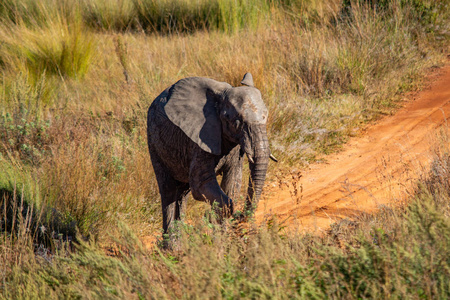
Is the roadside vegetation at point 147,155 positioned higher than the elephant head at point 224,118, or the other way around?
the elephant head at point 224,118

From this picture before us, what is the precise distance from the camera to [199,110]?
3.75 m

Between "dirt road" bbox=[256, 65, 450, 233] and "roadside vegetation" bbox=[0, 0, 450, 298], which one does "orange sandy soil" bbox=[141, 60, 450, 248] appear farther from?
"roadside vegetation" bbox=[0, 0, 450, 298]

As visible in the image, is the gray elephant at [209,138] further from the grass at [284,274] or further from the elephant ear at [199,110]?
the grass at [284,274]

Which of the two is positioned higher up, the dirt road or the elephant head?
the elephant head

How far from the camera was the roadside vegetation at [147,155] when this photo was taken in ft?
8.41

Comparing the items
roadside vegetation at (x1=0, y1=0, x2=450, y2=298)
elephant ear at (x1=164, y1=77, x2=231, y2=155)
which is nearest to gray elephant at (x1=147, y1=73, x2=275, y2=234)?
elephant ear at (x1=164, y1=77, x2=231, y2=155)

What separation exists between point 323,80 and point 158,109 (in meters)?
4.59

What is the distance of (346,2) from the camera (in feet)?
32.9

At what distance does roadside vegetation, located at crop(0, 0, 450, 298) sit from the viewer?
101 inches

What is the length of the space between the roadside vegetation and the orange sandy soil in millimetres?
292

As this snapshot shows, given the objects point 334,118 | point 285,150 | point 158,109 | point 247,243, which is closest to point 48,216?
point 158,109

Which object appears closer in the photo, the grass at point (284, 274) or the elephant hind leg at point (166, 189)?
the grass at point (284, 274)

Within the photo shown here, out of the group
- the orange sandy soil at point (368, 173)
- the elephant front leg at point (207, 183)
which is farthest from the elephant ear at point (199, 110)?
the orange sandy soil at point (368, 173)

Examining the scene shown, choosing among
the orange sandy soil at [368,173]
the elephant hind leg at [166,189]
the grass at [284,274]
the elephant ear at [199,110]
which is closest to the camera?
the grass at [284,274]
